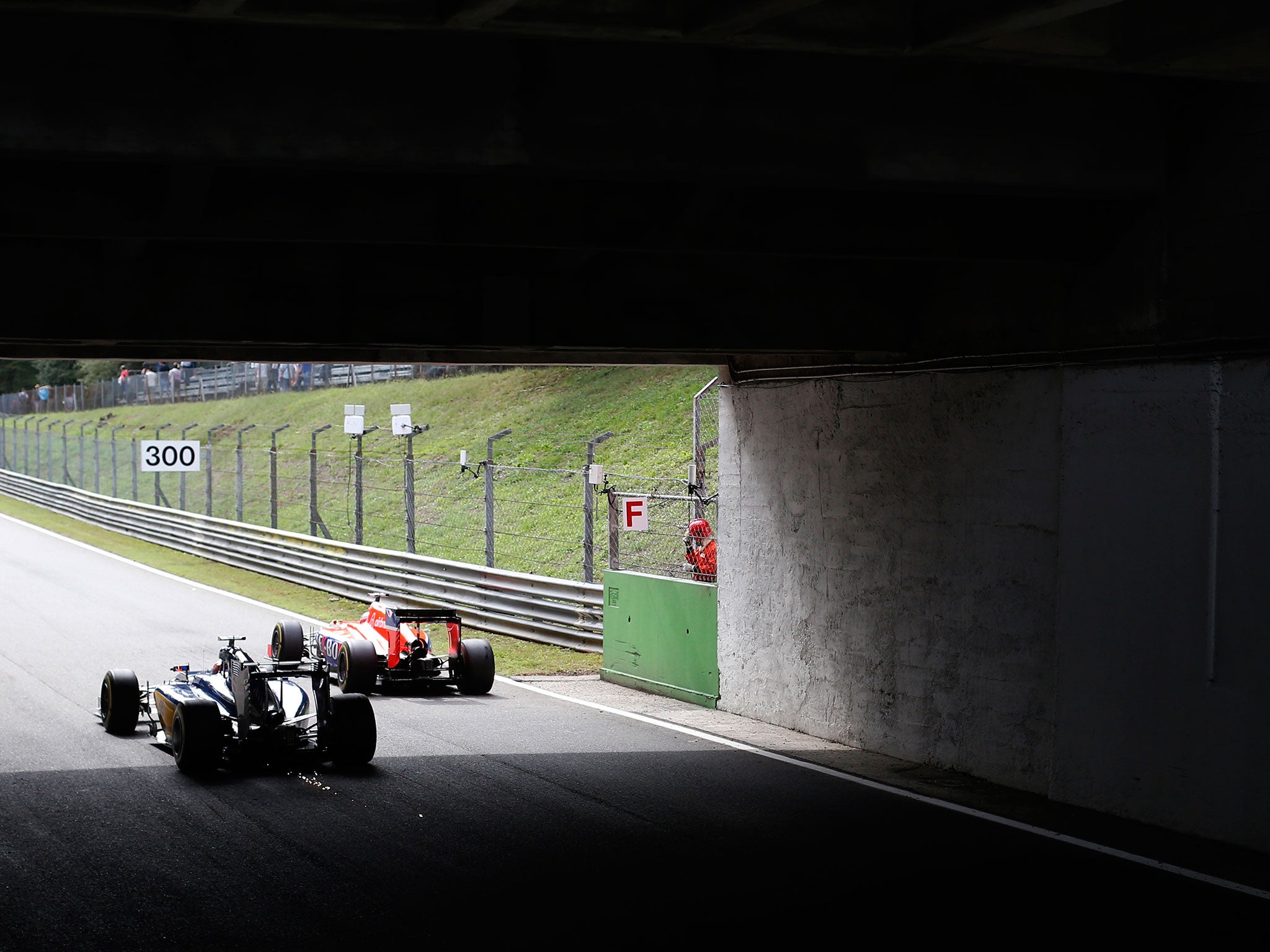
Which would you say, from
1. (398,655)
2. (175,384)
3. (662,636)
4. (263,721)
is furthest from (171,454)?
→ (175,384)

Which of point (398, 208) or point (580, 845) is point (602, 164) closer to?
point (398, 208)

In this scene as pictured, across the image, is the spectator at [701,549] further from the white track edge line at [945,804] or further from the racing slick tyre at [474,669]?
the racing slick tyre at [474,669]

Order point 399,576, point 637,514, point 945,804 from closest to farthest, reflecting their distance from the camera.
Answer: point 945,804 < point 637,514 < point 399,576

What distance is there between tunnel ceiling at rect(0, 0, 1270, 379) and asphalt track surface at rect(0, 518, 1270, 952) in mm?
3439

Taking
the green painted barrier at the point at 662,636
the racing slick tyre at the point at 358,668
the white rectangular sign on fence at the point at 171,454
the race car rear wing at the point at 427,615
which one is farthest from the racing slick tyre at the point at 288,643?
the white rectangular sign on fence at the point at 171,454

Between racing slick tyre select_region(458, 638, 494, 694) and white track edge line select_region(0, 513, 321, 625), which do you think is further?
white track edge line select_region(0, 513, 321, 625)

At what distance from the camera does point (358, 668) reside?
1459cm

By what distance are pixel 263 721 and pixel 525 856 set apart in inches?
138

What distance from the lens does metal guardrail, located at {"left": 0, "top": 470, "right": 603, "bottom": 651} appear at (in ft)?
61.8

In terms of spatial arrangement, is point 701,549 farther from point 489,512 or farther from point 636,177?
point 636,177

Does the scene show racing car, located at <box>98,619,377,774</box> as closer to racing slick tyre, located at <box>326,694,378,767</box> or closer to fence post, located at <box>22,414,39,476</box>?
racing slick tyre, located at <box>326,694,378,767</box>

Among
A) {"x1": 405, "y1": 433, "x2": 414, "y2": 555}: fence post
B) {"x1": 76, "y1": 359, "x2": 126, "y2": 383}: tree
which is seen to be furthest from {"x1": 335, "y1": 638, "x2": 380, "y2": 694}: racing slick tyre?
{"x1": 76, "y1": 359, "x2": 126, "y2": 383}: tree

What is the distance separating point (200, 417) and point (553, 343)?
45216 millimetres

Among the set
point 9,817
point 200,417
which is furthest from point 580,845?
point 200,417
